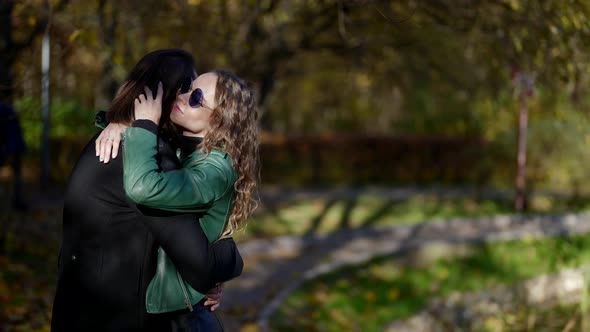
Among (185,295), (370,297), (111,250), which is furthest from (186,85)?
(370,297)

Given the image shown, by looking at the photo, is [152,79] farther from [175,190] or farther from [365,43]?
[365,43]

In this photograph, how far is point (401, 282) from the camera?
867 cm

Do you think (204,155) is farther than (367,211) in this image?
No

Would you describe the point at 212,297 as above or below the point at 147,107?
below

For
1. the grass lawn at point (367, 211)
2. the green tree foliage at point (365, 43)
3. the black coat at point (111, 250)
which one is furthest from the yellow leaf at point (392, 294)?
the black coat at point (111, 250)

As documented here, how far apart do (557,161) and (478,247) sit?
20.0ft

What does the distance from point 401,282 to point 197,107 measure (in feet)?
21.8

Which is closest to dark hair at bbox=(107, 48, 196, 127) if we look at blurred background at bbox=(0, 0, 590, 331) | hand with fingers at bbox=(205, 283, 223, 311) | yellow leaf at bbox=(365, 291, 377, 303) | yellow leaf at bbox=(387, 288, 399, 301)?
blurred background at bbox=(0, 0, 590, 331)

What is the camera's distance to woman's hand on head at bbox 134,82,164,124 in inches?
92.4

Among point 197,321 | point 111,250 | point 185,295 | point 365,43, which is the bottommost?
point 197,321

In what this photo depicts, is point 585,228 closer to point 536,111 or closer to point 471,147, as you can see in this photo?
point 536,111

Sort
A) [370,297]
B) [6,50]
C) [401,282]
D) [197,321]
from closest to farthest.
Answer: [197,321]
[6,50]
[370,297]
[401,282]

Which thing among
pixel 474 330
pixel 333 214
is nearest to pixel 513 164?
pixel 333 214

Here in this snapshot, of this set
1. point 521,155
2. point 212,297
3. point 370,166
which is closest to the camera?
point 212,297
